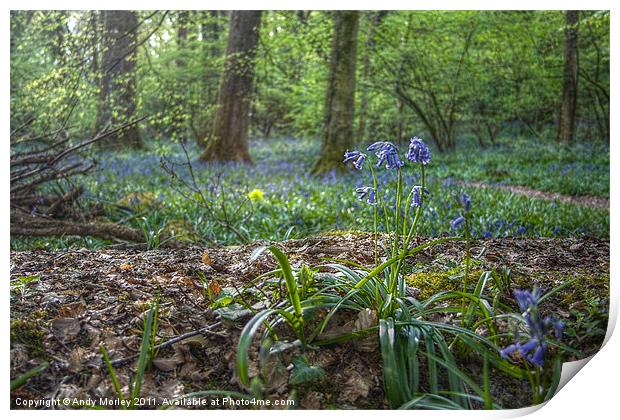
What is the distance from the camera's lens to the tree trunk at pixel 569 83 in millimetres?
4598

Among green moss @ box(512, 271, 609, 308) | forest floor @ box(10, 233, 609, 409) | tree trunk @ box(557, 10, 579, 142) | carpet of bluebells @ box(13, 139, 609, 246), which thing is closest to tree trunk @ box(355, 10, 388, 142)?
carpet of bluebells @ box(13, 139, 609, 246)

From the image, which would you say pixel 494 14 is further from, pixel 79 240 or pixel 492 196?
pixel 79 240

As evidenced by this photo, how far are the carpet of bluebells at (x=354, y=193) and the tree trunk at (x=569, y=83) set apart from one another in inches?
10.8

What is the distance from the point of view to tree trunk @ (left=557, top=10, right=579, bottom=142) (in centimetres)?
460

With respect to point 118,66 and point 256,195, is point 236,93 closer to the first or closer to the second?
point 118,66

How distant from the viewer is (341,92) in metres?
5.36

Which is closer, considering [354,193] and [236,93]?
[354,193]

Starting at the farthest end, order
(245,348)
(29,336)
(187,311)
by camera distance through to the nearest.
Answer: (187,311) < (29,336) < (245,348)

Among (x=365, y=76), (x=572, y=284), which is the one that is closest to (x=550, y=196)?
(x=572, y=284)

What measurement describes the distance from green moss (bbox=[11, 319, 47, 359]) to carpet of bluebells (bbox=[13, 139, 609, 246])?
139cm

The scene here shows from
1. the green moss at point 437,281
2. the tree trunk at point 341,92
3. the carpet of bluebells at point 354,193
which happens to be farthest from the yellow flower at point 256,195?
the green moss at point 437,281

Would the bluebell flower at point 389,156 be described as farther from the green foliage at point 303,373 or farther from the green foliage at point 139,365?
the green foliage at point 139,365

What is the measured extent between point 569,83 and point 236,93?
12.1 feet

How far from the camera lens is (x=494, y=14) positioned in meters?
4.75
